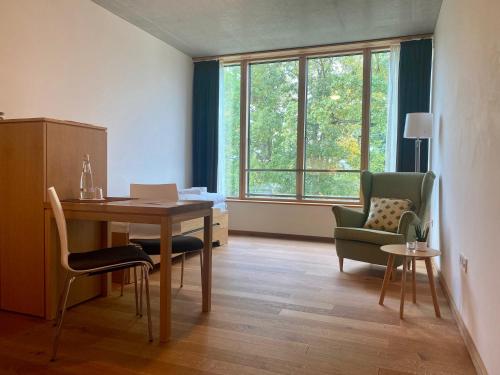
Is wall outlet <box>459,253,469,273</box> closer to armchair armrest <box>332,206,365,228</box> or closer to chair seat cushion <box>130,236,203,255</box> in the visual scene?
armchair armrest <box>332,206,365,228</box>

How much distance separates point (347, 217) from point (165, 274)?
2.40m

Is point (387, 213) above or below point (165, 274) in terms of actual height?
above

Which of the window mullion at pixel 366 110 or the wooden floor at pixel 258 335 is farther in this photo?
the window mullion at pixel 366 110

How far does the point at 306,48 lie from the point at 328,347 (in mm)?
4518

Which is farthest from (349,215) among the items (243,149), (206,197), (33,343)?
(33,343)

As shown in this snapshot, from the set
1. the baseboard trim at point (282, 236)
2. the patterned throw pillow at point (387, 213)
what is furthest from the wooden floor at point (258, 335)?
the baseboard trim at point (282, 236)

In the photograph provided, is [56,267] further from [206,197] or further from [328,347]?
[206,197]

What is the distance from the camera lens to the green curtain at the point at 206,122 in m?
6.05

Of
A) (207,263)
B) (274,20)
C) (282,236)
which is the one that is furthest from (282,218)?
(207,263)

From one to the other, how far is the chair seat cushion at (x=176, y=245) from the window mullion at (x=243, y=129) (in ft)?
10.2

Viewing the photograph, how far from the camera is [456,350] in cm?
218

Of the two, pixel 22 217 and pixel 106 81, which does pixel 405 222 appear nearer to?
pixel 22 217

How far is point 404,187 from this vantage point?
4.07 meters

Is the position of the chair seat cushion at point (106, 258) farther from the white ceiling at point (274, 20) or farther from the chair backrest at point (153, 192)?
the white ceiling at point (274, 20)
